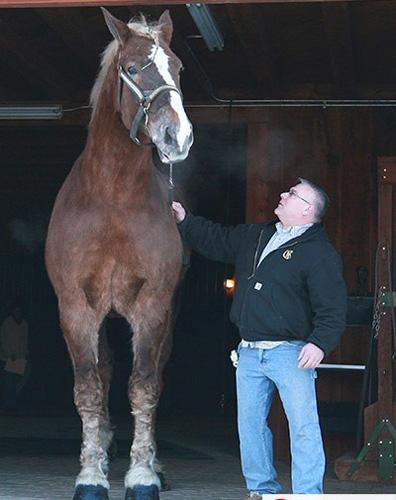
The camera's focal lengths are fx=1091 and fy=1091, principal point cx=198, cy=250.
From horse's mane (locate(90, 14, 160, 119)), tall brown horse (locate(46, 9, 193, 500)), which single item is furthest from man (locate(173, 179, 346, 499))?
horse's mane (locate(90, 14, 160, 119))

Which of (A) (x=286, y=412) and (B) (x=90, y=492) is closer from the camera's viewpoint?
(A) (x=286, y=412)

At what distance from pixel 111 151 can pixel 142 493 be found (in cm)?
174

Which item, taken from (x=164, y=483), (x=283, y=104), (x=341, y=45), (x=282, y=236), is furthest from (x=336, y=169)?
(x=282, y=236)

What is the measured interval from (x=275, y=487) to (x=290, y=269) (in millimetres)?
1049

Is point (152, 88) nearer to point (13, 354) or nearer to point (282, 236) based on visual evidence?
point (282, 236)

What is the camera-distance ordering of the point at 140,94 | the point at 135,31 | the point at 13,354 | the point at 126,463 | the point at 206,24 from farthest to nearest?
1. the point at 13,354
2. the point at 126,463
3. the point at 206,24
4. the point at 135,31
5. the point at 140,94

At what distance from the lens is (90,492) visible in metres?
5.38

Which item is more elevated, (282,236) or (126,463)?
(282,236)

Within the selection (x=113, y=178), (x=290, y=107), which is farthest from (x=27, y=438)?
(x=113, y=178)

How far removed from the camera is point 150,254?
576 cm

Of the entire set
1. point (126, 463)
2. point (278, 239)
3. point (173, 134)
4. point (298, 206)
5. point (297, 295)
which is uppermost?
point (173, 134)

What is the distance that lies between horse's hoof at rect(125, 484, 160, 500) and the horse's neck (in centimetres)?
155

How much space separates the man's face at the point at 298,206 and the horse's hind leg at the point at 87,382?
1.20 m

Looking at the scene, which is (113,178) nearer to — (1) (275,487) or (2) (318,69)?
(1) (275,487)
